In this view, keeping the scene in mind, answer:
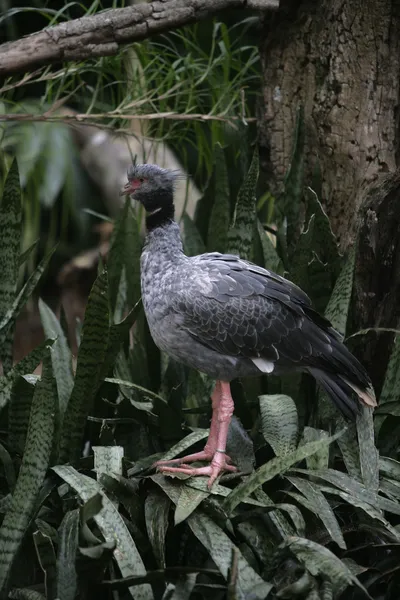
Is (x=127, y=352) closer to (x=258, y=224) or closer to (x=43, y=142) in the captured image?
(x=258, y=224)

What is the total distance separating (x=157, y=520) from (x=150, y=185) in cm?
91

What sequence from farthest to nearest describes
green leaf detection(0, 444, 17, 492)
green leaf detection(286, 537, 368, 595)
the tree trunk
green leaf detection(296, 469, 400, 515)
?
1. the tree trunk
2. green leaf detection(0, 444, 17, 492)
3. green leaf detection(296, 469, 400, 515)
4. green leaf detection(286, 537, 368, 595)

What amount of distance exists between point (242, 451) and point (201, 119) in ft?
4.89

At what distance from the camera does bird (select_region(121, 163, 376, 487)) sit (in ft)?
7.20

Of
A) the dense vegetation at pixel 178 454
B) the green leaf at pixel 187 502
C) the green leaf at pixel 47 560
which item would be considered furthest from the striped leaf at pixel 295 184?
the green leaf at pixel 47 560

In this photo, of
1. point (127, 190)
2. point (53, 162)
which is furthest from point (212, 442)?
point (53, 162)

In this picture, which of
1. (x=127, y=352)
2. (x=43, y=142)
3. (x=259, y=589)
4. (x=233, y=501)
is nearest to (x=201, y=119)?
(x=127, y=352)

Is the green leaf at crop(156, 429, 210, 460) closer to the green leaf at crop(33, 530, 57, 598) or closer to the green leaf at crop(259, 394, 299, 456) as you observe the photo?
the green leaf at crop(259, 394, 299, 456)

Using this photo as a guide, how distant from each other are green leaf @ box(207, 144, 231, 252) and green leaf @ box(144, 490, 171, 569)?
1085 millimetres

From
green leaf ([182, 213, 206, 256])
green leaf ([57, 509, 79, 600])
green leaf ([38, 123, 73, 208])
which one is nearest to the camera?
green leaf ([57, 509, 79, 600])

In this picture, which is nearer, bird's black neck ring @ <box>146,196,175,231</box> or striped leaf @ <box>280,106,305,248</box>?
bird's black neck ring @ <box>146,196,175,231</box>

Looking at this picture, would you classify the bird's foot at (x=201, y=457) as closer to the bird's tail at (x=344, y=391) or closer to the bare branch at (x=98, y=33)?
the bird's tail at (x=344, y=391)

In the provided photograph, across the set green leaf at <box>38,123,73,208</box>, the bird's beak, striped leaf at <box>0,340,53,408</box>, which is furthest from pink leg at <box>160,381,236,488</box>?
green leaf at <box>38,123,73,208</box>

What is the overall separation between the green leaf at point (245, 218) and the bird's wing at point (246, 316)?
1.54 ft
